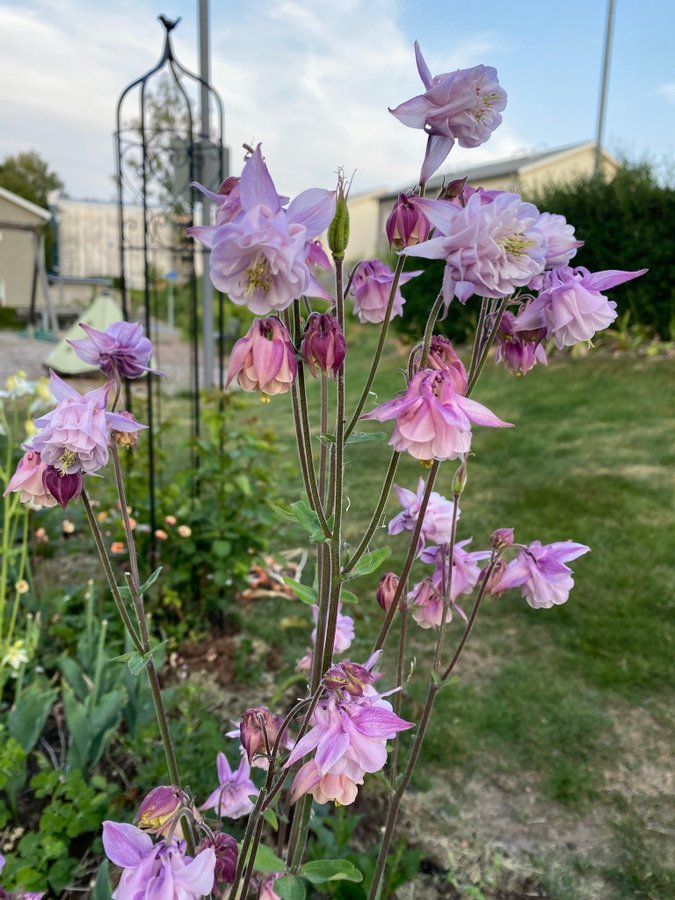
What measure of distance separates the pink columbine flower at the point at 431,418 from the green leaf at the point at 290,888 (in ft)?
2.12

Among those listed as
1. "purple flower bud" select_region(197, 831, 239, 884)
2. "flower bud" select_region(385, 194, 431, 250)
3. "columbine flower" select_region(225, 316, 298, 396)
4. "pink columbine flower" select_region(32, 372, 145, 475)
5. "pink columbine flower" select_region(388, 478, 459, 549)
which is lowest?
"purple flower bud" select_region(197, 831, 239, 884)

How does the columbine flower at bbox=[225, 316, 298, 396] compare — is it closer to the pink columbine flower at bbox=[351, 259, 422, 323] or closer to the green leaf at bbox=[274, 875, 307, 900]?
the pink columbine flower at bbox=[351, 259, 422, 323]

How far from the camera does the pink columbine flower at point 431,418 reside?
0.80 meters

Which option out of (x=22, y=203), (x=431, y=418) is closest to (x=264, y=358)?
(x=431, y=418)

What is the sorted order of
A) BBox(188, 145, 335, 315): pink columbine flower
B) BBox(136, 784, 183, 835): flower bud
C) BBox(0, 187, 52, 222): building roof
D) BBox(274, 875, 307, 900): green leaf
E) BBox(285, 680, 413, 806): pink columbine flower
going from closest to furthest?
BBox(188, 145, 335, 315): pink columbine flower, BBox(285, 680, 413, 806): pink columbine flower, BBox(136, 784, 183, 835): flower bud, BBox(274, 875, 307, 900): green leaf, BBox(0, 187, 52, 222): building roof

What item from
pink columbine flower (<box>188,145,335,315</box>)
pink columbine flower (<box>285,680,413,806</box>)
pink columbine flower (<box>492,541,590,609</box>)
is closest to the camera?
pink columbine flower (<box>188,145,335,315</box>)

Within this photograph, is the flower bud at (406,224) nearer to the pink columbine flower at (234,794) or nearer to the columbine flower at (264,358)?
the columbine flower at (264,358)

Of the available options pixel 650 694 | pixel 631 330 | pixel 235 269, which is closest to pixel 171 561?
pixel 650 694

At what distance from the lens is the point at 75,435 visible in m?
0.83

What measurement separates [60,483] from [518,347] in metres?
0.62

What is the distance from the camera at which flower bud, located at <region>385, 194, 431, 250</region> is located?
822 mm

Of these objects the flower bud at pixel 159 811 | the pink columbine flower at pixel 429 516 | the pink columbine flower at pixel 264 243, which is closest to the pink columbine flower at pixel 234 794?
the flower bud at pixel 159 811

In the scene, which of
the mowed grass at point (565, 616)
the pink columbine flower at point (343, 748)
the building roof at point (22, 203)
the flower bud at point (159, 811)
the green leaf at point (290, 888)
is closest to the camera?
the pink columbine flower at point (343, 748)

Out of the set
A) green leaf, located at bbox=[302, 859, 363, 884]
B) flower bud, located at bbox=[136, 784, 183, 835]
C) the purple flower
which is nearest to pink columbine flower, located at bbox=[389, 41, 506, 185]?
the purple flower
